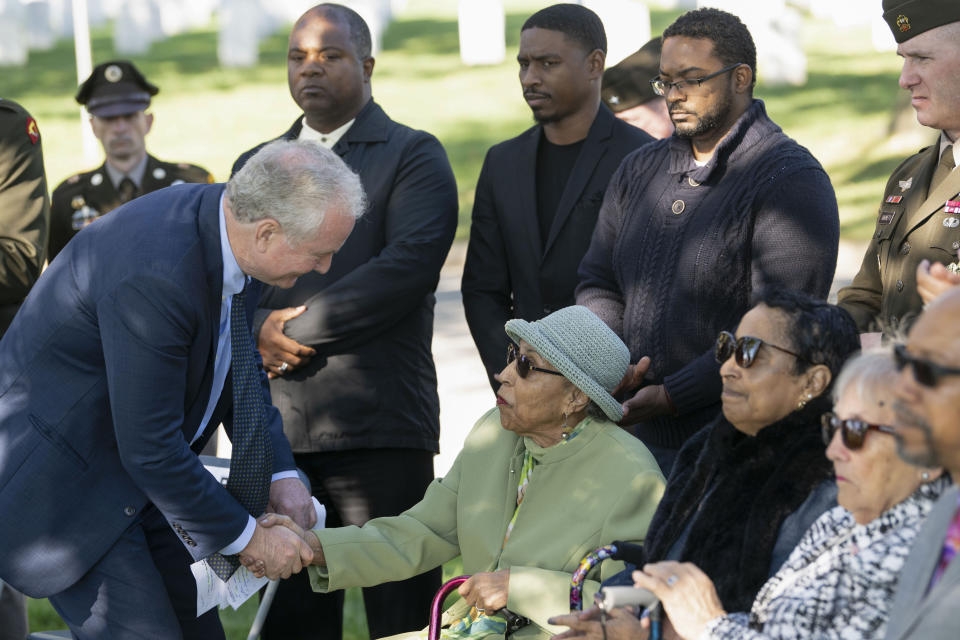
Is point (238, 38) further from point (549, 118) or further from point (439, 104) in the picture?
point (549, 118)

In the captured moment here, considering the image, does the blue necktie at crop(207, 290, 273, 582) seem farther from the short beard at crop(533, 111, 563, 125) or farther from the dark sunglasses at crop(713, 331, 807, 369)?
the short beard at crop(533, 111, 563, 125)

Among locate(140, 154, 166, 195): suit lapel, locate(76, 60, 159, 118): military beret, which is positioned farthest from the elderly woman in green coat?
locate(76, 60, 159, 118): military beret

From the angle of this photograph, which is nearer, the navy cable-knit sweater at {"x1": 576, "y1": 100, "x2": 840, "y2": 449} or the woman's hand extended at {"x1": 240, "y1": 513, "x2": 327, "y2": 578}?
the woman's hand extended at {"x1": 240, "y1": 513, "x2": 327, "y2": 578}

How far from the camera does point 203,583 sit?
13.3 feet

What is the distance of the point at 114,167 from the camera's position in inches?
283

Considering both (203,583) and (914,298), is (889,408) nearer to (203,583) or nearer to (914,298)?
(914,298)

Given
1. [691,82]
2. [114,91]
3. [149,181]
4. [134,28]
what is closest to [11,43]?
[134,28]

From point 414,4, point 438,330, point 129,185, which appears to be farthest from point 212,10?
point 129,185

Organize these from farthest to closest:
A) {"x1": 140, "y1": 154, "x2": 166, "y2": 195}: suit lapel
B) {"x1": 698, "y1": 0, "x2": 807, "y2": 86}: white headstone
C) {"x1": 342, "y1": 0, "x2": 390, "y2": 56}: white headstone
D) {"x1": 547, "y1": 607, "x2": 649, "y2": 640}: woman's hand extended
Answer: {"x1": 342, "y1": 0, "x2": 390, "y2": 56}: white headstone → {"x1": 698, "y1": 0, "x2": 807, "y2": 86}: white headstone → {"x1": 140, "y1": 154, "x2": 166, "y2": 195}: suit lapel → {"x1": 547, "y1": 607, "x2": 649, "y2": 640}: woman's hand extended

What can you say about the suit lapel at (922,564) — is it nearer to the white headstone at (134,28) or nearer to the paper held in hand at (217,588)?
the paper held in hand at (217,588)

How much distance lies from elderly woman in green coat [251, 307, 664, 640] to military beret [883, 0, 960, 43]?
1.40 metres

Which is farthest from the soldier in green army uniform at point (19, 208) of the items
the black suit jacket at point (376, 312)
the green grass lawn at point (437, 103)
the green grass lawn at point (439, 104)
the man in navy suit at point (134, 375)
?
the green grass lawn at point (439, 104)

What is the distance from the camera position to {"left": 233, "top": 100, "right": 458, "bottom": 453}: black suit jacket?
5.18 meters

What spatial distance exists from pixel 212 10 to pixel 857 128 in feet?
55.8
